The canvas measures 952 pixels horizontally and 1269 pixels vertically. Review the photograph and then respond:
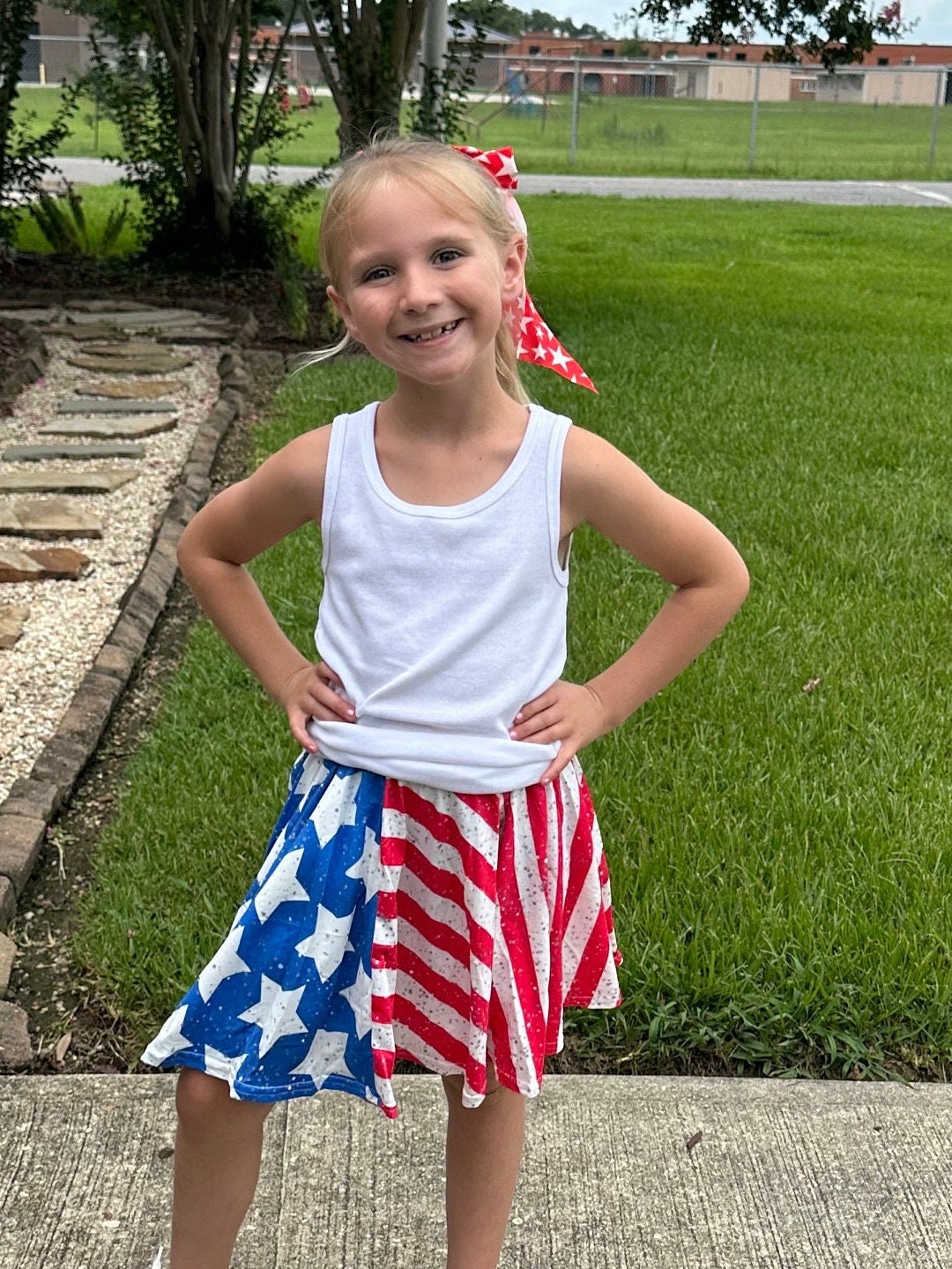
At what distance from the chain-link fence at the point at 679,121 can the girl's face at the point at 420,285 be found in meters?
19.9

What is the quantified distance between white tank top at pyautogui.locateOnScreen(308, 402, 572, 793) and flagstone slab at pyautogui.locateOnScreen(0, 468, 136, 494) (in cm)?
390

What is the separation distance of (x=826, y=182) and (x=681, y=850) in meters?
19.8

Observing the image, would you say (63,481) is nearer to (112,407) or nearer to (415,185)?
(112,407)

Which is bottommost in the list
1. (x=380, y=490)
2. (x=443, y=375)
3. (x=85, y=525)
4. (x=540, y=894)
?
(x=85, y=525)

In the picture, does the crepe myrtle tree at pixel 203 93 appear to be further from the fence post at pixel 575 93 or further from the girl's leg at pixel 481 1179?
the fence post at pixel 575 93

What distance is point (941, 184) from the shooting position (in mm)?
21094

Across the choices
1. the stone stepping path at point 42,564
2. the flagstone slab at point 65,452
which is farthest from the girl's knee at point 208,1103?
the flagstone slab at point 65,452

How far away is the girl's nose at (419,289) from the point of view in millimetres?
1532

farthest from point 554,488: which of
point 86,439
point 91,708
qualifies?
point 86,439

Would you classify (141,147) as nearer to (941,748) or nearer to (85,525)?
(85,525)

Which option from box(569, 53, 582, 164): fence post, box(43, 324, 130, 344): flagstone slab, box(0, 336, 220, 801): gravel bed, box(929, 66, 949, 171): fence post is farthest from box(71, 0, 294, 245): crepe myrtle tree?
box(929, 66, 949, 171): fence post

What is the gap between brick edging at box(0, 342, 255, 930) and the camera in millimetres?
2787

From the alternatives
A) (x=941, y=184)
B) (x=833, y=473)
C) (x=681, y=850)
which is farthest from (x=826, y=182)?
(x=681, y=850)

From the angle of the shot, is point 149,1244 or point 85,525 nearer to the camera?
point 149,1244
